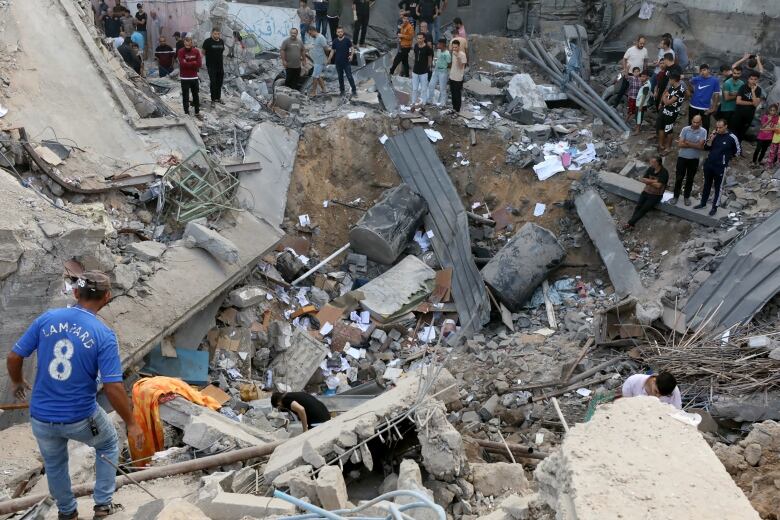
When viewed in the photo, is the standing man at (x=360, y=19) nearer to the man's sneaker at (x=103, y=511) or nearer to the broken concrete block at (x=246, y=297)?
the broken concrete block at (x=246, y=297)

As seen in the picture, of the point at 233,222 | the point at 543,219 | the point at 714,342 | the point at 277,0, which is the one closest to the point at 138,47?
the point at 277,0

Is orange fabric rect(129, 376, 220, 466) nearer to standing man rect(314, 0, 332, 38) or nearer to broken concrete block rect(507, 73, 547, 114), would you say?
broken concrete block rect(507, 73, 547, 114)

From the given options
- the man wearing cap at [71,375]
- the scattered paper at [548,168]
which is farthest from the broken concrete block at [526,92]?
the man wearing cap at [71,375]

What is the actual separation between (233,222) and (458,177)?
4.33 metres

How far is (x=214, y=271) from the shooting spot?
30.1ft

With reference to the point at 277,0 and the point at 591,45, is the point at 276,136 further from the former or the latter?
the point at 591,45

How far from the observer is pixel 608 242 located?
11.1 metres

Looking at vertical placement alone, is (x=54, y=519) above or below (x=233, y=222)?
above

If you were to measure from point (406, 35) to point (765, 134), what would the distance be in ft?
21.1

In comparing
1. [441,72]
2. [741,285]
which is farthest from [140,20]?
[741,285]

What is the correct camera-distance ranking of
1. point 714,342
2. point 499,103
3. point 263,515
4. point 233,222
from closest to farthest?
point 263,515 → point 714,342 → point 233,222 → point 499,103

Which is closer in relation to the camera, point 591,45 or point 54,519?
point 54,519

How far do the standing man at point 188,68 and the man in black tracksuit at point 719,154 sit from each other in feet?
24.7

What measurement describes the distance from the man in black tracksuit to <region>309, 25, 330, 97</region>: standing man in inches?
270
